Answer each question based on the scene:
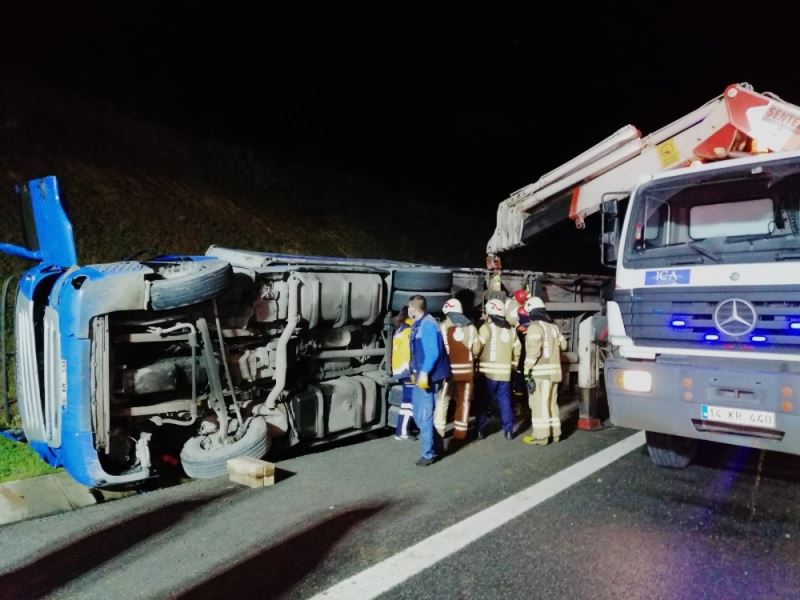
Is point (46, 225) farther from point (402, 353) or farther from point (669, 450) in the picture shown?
point (669, 450)

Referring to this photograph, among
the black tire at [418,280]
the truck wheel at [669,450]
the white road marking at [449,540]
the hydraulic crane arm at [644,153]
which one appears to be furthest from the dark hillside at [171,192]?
the truck wheel at [669,450]

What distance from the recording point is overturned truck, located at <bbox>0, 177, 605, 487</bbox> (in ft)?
14.9

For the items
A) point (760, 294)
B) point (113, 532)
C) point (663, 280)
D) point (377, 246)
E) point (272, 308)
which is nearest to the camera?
point (113, 532)

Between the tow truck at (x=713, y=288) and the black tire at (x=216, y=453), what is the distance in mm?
2843

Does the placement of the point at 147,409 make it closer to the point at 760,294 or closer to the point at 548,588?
the point at 548,588

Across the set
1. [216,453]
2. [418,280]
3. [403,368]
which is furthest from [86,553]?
[418,280]

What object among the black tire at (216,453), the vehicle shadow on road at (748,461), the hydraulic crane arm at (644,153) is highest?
the hydraulic crane arm at (644,153)

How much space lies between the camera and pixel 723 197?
4785mm

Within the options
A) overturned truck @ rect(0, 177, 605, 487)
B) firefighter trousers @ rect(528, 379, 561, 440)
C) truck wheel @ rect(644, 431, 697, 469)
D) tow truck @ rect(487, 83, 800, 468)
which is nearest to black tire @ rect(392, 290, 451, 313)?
overturned truck @ rect(0, 177, 605, 487)

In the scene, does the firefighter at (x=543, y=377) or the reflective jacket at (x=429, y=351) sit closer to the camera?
the reflective jacket at (x=429, y=351)

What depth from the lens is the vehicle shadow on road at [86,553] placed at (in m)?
3.14

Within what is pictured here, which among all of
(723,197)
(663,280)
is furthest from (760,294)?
(723,197)

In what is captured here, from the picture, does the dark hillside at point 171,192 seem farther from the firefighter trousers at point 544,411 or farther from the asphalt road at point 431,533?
the firefighter trousers at point 544,411

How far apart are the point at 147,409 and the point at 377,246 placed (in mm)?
10535
